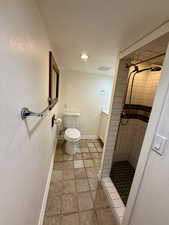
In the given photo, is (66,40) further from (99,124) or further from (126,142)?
(99,124)

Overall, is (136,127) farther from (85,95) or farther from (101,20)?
(101,20)

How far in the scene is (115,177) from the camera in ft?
6.48

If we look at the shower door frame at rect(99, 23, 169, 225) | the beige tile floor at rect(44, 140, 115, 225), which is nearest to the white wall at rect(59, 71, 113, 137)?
the beige tile floor at rect(44, 140, 115, 225)

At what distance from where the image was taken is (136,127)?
7.30ft

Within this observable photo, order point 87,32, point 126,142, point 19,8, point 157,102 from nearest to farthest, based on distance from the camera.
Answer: point 19,8
point 157,102
point 87,32
point 126,142

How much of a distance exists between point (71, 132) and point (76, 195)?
51.3 inches

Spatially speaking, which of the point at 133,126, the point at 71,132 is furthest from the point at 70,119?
the point at 133,126

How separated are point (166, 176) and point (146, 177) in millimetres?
191

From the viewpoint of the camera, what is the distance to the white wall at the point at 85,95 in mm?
2982

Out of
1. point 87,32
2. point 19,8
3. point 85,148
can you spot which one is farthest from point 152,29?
point 85,148

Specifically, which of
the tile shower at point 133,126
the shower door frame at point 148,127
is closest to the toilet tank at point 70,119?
the tile shower at point 133,126

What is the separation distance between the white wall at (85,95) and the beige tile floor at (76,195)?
1.18m

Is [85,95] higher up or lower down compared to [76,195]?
higher up

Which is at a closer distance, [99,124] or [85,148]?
[85,148]
